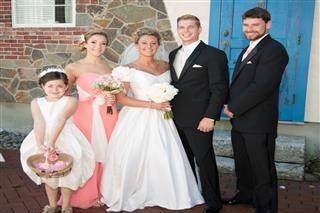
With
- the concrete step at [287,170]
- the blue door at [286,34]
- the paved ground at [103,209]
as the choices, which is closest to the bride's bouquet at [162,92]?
the paved ground at [103,209]

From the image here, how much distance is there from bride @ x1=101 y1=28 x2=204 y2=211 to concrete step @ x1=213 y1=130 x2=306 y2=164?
1.76m

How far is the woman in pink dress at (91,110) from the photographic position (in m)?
4.04

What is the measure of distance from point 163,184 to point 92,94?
114 centimetres

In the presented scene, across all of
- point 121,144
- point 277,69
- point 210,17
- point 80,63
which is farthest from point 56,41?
point 277,69

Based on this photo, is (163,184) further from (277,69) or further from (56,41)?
(56,41)

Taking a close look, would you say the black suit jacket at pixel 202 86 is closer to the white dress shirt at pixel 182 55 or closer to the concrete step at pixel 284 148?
the white dress shirt at pixel 182 55

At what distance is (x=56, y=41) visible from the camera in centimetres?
714

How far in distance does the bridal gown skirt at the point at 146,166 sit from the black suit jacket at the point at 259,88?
0.72m

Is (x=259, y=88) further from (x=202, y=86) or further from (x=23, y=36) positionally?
(x=23, y=36)

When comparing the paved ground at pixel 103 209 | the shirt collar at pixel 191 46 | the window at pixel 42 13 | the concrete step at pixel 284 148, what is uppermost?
the window at pixel 42 13

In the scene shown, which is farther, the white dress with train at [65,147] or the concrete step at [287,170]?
the concrete step at [287,170]

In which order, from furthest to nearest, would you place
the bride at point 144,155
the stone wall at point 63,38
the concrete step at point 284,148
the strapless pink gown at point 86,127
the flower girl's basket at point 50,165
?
the stone wall at point 63,38 → the concrete step at point 284,148 → the strapless pink gown at point 86,127 → the bride at point 144,155 → the flower girl's basket at point 50,165

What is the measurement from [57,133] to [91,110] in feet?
1.98

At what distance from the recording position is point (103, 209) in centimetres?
411
